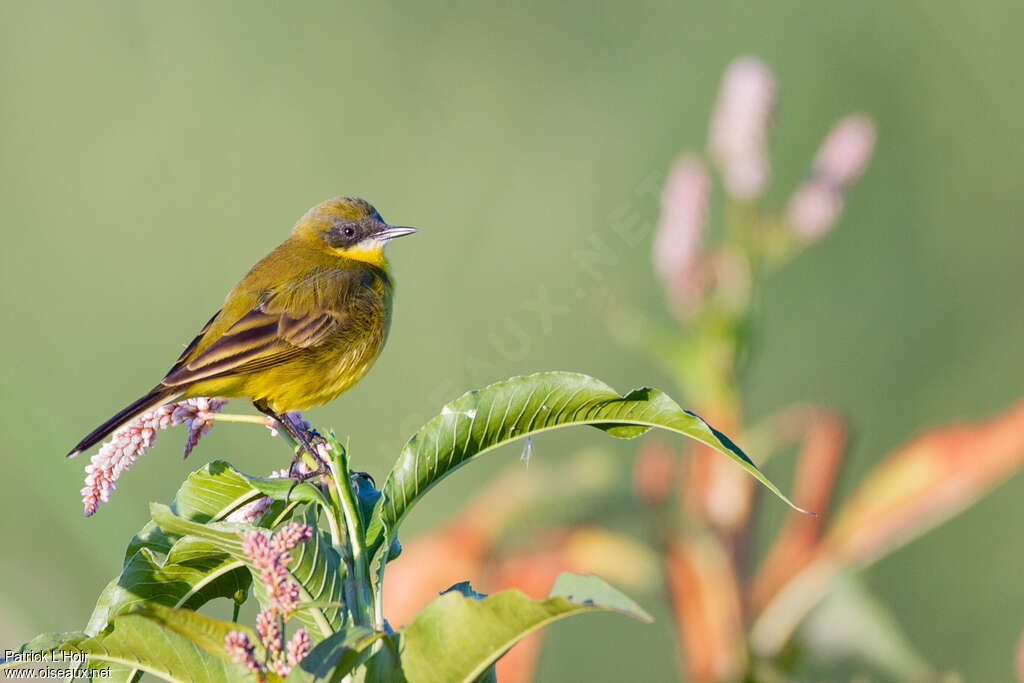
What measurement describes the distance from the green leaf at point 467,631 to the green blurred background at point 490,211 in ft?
8.07

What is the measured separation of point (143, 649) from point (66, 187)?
156 inches

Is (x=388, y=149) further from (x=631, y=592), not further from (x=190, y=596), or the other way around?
(x=190, y=596)

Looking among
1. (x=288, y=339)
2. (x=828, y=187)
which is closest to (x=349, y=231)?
(x=288, y=339)

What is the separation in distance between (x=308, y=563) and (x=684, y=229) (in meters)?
1.78

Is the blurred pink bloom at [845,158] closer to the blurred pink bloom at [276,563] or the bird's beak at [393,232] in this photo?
the bird's beak at [393,232]

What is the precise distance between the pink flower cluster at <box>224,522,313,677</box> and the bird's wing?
1126mm

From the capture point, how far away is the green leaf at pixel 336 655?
1.04 m

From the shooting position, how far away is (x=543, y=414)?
1.29m

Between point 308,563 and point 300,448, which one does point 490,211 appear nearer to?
point 300,448

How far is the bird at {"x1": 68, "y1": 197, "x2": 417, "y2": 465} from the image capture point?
7.50 feet

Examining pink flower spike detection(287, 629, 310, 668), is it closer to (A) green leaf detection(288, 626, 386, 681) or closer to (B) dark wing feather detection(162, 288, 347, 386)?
(A) green leaf detection(288, 626, 386, 681)

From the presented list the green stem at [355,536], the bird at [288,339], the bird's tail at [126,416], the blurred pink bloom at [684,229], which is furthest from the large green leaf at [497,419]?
the blurred pink bloom at [684,229]

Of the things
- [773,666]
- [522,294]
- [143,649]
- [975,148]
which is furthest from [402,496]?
[975,148]

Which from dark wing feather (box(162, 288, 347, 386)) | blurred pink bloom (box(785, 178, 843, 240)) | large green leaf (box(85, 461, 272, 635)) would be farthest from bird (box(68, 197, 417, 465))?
blurred pink bloom (box(785, 178, 843, 240))
